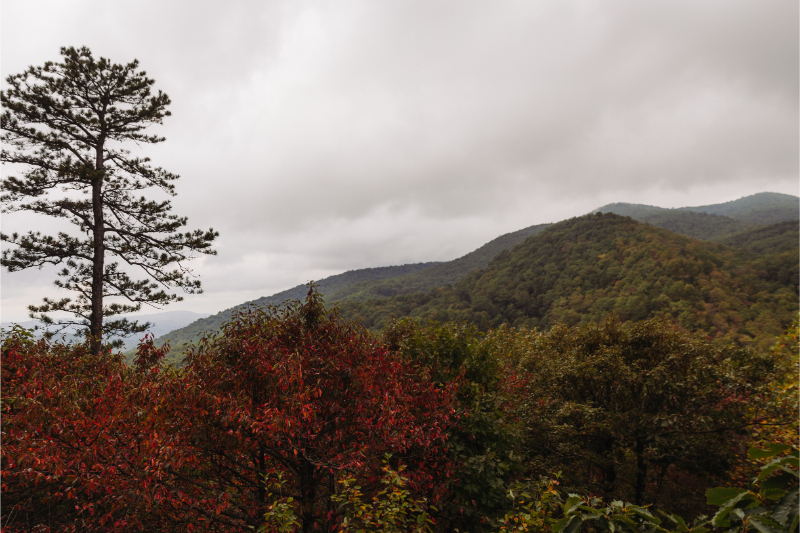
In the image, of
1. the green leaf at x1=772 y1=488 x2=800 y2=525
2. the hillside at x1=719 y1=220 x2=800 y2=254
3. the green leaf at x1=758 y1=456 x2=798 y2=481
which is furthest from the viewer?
the hillside at x1=719 y1=220 x2=800 y2=254

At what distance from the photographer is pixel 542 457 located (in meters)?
10.7

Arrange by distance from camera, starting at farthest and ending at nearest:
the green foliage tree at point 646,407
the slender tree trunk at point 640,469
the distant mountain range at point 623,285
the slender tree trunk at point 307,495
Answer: the distant mountain range at point 623,285 → the slender tree trunk at point 640,469 → the green foliage tree at point 646,407 → the slender tree trunk at point 307,495

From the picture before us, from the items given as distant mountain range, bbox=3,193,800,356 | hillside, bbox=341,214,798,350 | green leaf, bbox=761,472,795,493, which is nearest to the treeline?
green leaf, bbox=761,472,795,493

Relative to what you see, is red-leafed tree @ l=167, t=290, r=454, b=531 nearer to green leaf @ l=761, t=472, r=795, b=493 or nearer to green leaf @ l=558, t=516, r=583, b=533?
green leaf @ l=558, t=516, r=583, b=533

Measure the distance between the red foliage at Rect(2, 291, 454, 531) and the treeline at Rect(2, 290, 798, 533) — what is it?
0.13 feet

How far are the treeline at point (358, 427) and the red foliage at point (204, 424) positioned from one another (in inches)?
1.6

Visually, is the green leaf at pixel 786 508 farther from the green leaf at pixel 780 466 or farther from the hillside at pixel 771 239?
the hillside at pixel 771 239

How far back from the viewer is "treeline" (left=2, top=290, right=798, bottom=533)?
4949mm

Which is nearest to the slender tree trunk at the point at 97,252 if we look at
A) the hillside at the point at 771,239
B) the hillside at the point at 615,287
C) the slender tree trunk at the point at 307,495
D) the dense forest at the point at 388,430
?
the dense forest at the point at 388,430

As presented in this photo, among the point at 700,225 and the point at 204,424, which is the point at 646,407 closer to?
the point at 204,424

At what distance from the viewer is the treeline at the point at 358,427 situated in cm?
495

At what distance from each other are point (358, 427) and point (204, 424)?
2.57 meters

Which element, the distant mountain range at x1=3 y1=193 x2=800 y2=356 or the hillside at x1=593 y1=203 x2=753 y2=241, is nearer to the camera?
the distant mountain range at x1=3 y1=193 x2=800 y2=356

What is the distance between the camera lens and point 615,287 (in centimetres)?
7050
